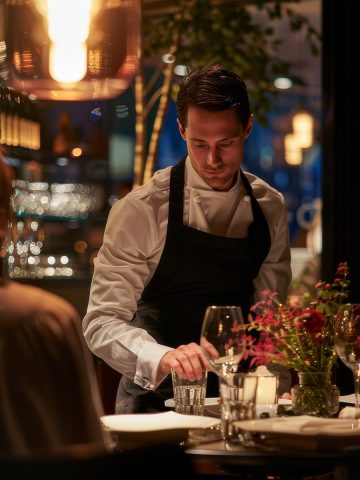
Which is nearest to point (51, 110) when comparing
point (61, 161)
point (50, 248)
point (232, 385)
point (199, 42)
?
point (61, 161)

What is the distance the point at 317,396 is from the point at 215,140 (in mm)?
779

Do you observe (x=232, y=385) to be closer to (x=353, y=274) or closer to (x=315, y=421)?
(x=315, y=421)

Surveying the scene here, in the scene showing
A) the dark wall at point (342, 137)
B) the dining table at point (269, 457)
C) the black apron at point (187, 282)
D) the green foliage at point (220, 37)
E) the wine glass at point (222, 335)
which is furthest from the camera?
the green foliage at point (220, 37)

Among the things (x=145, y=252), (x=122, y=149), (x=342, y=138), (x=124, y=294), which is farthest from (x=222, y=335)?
(x=122, y=149)

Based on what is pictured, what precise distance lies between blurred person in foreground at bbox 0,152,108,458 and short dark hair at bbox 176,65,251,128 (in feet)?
4.60

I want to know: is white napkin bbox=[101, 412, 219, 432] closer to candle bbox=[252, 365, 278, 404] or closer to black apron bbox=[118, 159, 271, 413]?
candle bbox=[252, 365, 278, 404]

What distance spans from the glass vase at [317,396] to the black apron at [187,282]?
1.87ft

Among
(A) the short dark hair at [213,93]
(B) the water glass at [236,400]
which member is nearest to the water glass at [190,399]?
(B) the water glass at [236,400]

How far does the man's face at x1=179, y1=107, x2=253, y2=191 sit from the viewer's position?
2.70 meters

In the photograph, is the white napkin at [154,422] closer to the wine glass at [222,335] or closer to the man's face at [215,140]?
the wine glass at [222,335]

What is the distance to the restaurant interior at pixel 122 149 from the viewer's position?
3.04 metres

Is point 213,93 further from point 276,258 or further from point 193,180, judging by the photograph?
point 276,258

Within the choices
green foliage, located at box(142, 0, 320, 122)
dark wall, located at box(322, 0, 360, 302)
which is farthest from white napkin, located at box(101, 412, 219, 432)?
green foliage, located at box(142, 0, 320, 122)

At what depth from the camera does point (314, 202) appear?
957 cm
